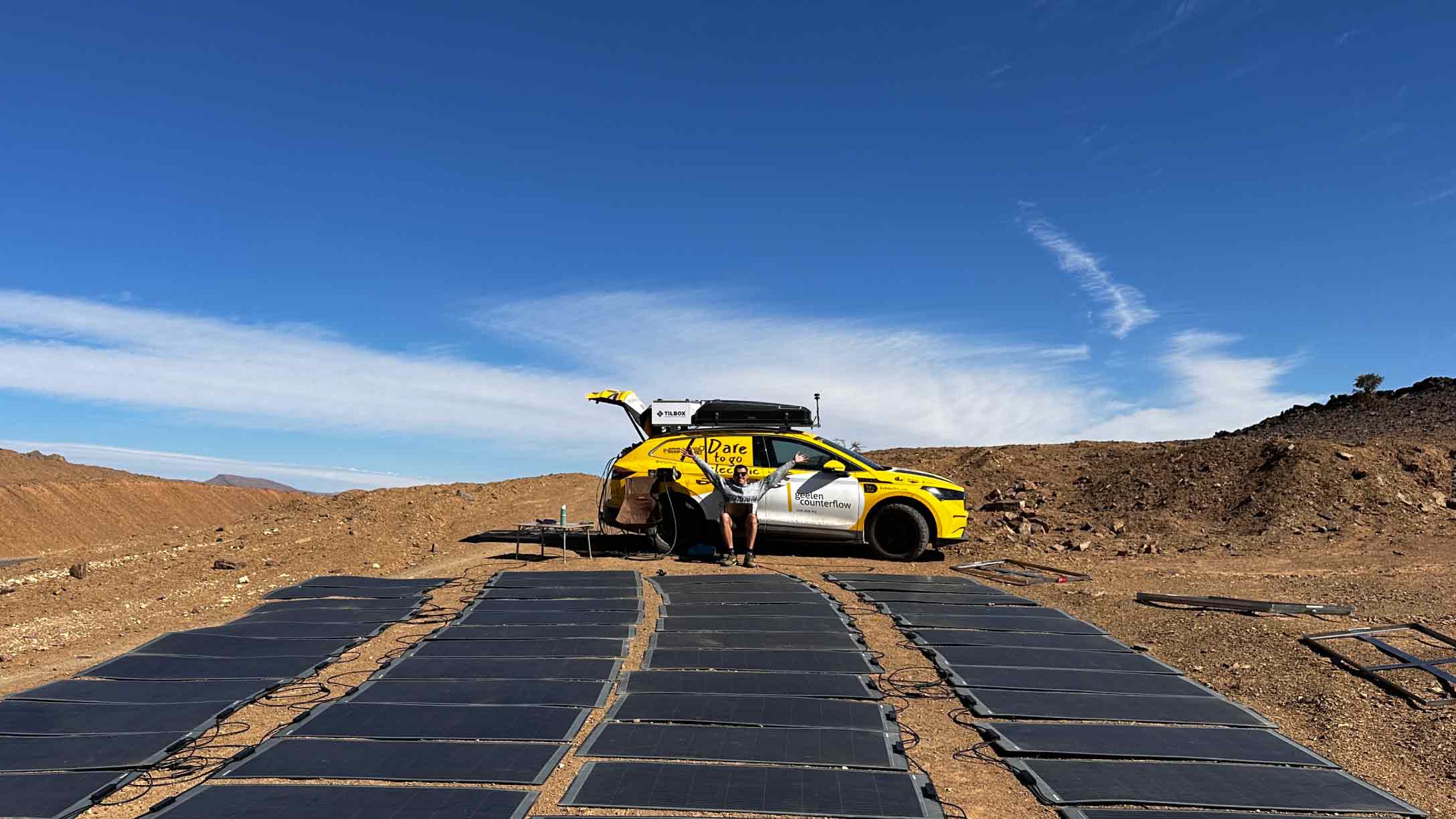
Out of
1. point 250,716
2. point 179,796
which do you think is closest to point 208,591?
point 250,716

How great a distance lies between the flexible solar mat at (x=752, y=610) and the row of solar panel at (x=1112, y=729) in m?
0.78

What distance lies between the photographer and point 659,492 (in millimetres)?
12789

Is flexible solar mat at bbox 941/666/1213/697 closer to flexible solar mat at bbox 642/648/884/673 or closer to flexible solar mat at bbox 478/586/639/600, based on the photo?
flexible solar mat at bbox 642/648/884/673

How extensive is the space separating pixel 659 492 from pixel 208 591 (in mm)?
5722

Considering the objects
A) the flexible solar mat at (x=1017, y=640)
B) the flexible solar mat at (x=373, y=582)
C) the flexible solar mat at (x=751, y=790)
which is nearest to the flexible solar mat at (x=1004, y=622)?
the flexible solar mat at (x=1017, y=640)

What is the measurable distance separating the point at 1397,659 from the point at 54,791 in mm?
8720

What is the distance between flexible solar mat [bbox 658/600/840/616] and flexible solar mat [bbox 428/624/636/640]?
2.58ft

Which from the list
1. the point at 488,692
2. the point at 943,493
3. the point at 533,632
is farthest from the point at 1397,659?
the point at 533,632

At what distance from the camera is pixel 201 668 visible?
7152 mm

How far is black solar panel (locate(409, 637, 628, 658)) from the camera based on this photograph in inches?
292

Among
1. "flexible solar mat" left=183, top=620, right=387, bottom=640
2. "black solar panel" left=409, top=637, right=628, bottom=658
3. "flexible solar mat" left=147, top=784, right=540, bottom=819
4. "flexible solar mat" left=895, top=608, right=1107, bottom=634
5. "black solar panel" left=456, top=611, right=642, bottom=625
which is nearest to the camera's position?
"flexible solar mat" left=147, top=784, right=540, bottom=819

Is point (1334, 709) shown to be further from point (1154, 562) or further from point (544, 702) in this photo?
point (1154, 562)

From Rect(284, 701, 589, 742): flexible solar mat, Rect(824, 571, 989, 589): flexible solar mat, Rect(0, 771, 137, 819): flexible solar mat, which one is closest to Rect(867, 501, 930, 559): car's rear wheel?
Rect(824, 571, 989, 589): flexible solar mat

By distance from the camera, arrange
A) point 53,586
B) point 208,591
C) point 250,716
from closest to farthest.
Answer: point 250,716 < point 208,591 < point 53,586
